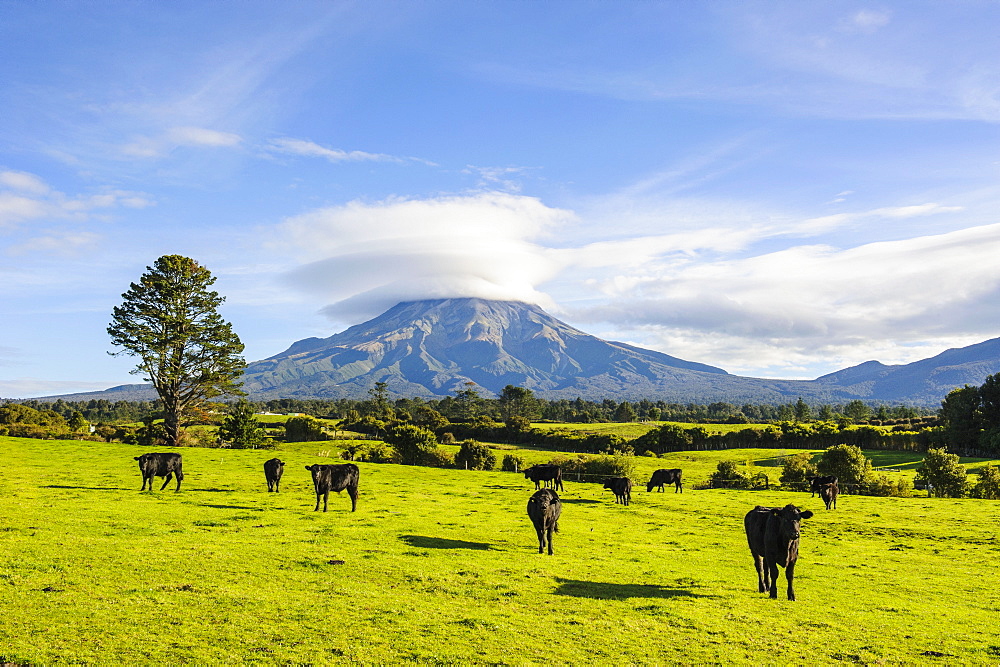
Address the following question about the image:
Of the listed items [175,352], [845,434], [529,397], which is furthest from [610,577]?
[529,397]

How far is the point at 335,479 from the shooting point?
26594 millimetres

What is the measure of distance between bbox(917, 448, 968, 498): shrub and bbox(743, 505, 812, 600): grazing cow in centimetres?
3985

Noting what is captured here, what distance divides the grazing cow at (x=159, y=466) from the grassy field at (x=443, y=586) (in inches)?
43.5

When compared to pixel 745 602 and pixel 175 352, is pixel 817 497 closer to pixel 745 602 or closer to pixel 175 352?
pixel 745 602

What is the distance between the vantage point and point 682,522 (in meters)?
29.4

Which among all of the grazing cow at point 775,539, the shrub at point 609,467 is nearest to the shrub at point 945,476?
the shrub at point 609,467

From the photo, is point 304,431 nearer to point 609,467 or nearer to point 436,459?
point 436,459

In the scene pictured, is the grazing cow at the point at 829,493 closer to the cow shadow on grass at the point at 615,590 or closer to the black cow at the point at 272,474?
the cow shadow on grass at the point at 615,590

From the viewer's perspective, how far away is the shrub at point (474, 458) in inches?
2391

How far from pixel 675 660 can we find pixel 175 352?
170 feet

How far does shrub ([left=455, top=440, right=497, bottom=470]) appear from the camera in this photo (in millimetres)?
60737

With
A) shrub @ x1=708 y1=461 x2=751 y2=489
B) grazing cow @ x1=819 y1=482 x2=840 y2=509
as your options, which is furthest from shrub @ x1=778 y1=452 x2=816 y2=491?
grazing cow @ x1=819 y1=482 x2=840 y2=509

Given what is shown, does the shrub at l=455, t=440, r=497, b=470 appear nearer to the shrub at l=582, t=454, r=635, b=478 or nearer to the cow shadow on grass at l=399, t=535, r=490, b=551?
the shrub at l=582, t=454, r=635, b=478

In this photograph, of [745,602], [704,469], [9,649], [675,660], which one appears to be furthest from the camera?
[704,469]
